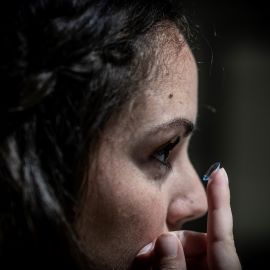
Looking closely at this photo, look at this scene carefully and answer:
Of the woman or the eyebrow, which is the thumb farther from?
the eyebrow

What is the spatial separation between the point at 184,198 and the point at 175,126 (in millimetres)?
153

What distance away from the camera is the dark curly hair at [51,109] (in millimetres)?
807

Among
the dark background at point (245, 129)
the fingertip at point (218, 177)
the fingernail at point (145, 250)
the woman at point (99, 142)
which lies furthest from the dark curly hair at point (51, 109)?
the dark background at point (245, 129)

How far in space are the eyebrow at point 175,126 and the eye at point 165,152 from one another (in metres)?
0.03

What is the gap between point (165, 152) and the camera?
3.28 ft

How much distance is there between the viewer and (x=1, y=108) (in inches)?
31.8

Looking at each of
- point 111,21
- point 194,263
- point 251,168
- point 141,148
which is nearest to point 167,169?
point 141,148

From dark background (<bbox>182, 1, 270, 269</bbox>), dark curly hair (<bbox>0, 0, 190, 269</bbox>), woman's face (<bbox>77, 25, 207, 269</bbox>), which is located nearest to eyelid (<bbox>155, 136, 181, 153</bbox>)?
woman's face (<bbox>77, 25, 207, 269</bbox>)

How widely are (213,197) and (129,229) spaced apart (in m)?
0.17

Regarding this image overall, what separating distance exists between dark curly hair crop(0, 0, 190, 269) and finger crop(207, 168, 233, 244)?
0.81 feet

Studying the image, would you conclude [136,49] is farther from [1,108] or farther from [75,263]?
[75,263]

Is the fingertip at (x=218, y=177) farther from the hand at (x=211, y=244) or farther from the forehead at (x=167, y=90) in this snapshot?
the forehead at (x=167, y=90)

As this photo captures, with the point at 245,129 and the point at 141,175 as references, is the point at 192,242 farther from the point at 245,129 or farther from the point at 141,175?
the point at 245,129

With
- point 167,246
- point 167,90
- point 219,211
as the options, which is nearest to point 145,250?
point 167,246
